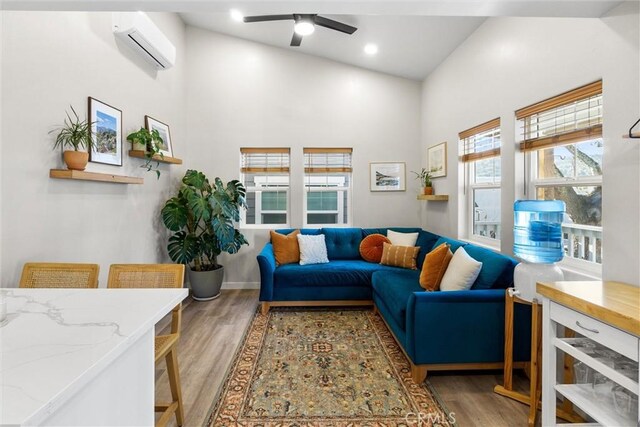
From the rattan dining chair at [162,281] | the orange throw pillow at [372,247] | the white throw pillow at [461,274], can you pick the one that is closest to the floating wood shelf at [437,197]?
the orange throw pillow at [372,247]

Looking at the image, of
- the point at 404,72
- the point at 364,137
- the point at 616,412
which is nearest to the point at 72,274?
the point at 616,412

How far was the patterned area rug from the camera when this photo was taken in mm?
1840

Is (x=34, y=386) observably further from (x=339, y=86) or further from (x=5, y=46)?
(x=339, y=86)

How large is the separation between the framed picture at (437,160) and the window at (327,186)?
1.13 metres

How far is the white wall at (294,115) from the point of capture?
171 inches

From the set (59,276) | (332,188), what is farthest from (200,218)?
(59,276)

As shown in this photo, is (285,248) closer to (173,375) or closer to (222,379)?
(222,379)

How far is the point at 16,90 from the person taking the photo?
1.85 m

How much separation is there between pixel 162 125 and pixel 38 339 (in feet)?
10.6

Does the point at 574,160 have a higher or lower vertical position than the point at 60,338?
higher

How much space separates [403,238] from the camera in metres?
3.97

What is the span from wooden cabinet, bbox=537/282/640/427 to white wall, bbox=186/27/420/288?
3.01 metres

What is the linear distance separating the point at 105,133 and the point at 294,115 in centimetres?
242

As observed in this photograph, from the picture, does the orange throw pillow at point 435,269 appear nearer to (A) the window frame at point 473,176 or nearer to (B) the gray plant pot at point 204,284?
(A) the window frame at point 473,176
